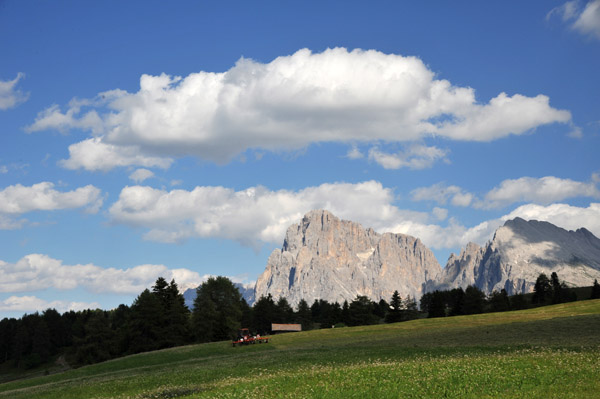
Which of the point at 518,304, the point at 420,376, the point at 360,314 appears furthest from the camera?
the point at 518,304

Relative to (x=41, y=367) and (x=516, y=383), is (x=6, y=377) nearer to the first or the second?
(x=41, y=367)

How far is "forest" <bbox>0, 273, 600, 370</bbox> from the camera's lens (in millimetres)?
111062

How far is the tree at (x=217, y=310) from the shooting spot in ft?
379

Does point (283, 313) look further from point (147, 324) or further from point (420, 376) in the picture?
point (420, 376)

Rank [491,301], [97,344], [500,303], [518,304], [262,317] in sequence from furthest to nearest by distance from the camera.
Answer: [491,301]
[518,304]
[500,303]
[262,317]
[97,344]

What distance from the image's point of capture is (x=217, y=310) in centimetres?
12656

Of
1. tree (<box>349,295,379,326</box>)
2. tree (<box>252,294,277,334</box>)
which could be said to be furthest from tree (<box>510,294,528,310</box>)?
tree (<box>252,294,277,334</box>)

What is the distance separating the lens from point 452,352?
42875 millimetres

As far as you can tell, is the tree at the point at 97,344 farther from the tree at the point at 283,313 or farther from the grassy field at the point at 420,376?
the grassy field at the point at 420,376

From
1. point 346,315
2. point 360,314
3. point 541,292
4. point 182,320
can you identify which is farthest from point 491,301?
point 182,320

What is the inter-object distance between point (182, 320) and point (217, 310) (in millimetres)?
16090

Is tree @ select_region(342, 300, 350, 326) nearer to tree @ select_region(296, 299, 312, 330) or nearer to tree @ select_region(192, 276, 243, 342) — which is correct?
tree @ select_region(296, 299, 312, 330)

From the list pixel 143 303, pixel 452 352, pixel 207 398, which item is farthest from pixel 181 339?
pixel 207 398

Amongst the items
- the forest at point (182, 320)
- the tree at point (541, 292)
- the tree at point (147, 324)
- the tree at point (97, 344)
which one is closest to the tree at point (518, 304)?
the forest at point (182, 320)
